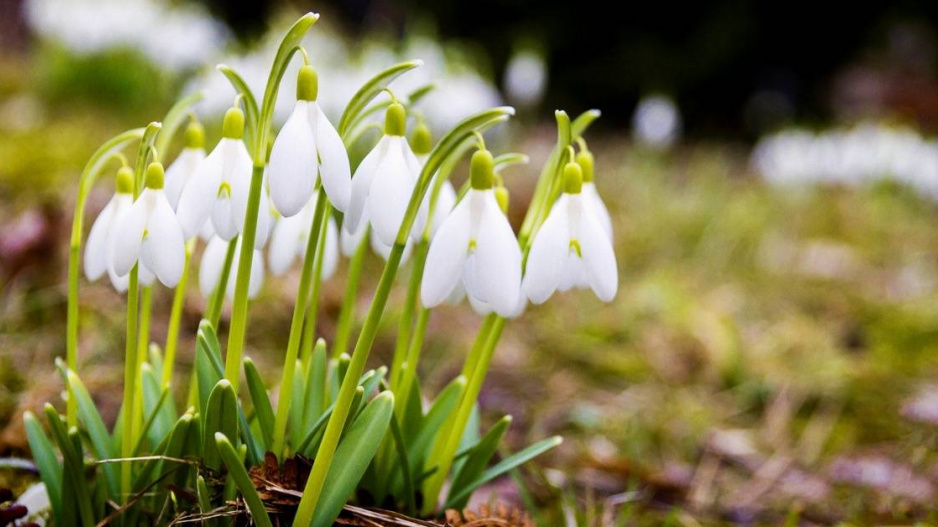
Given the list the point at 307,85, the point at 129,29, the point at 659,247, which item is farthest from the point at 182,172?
the point at 129,29

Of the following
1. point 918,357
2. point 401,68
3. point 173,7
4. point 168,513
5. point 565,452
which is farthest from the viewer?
point 173,7

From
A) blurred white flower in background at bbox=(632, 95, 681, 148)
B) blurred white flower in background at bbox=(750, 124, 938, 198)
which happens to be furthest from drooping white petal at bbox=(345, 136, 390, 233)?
blurred white flower in background at bbox=(750, 124, 938, 198)

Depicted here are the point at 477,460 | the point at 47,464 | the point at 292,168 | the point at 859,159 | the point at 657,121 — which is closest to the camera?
the point at 292,168

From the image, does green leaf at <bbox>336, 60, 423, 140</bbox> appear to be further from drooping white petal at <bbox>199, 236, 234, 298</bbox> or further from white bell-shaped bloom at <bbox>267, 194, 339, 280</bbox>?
drooping white petal at <bbox>199, 236, 234, 298</bbox>

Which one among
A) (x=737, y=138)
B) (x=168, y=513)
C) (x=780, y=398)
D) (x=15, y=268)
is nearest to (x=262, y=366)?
(x=15, y=268)

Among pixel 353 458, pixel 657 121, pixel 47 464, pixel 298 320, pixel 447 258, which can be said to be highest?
pixel 657 121

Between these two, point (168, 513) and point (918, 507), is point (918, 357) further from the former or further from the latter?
point (168, 513)

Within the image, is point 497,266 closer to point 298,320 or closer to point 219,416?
point 298,320
